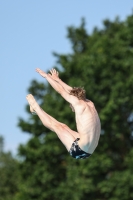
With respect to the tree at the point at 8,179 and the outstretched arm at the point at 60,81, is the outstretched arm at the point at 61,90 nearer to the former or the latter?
the outstretched arm at the point at 60,81

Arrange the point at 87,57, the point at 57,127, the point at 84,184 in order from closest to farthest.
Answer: the point at 57,127 → the point at 84,184 → the point at 87,57

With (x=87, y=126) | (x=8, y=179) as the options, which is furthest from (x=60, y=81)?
(x=8, y=179)

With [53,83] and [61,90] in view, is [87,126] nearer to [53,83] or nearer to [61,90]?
[61,90]

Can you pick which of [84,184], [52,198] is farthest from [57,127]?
[52,198]

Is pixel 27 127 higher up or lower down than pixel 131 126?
higher up

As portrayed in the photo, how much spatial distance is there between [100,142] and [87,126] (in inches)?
759

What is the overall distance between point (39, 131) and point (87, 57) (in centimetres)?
419

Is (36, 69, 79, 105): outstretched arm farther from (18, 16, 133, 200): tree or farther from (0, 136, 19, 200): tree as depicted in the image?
(0, 136, 19, 200): tree

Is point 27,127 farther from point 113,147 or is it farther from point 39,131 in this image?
point 113,147

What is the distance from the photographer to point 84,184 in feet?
94.8

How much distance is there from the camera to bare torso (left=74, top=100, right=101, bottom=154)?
10.8m

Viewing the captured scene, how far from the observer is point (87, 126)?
35.4 ft

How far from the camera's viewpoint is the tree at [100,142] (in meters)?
29.1

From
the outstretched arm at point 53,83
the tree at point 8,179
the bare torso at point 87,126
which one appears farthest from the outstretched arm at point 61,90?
the tree at point 8,179
